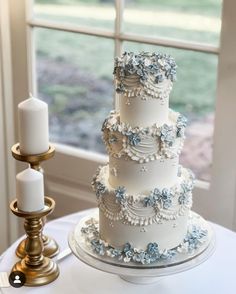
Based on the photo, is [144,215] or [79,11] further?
[79,11]

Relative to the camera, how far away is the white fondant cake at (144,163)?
1175 mm

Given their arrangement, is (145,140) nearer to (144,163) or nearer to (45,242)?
(144,163)

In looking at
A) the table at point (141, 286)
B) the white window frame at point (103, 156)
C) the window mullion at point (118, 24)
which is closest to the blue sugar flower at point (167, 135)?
the table at point (141, 286)

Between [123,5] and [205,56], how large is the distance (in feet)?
0.87

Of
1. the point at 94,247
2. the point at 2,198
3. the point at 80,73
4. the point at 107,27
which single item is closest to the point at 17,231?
the point at 2,198

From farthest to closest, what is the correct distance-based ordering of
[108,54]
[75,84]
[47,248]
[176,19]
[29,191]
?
[75,84]
[108,54]
[176,19]
[47,248]
[29,191]

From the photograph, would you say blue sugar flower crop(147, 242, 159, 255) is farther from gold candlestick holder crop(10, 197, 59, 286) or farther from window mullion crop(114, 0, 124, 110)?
window mullion crop(114, 0, 124, 110)

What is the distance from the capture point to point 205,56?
1618 millimetres

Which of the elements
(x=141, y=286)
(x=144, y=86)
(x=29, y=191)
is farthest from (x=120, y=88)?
(x=141, y=286)

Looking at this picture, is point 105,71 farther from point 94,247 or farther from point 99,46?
point 94,247

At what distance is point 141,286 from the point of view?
1.30 meters

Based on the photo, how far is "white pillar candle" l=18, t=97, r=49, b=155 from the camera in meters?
1.25

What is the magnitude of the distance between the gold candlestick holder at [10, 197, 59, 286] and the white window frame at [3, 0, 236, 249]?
1.67ft

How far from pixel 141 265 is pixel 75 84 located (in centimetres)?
83
